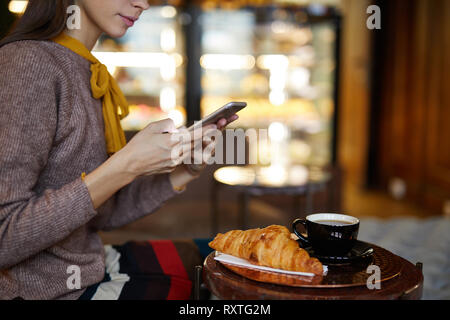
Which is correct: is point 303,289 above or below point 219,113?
below

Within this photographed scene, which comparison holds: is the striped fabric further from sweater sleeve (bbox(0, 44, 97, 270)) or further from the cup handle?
the cup handle

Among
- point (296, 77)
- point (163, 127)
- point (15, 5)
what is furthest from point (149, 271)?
point (296, 77)

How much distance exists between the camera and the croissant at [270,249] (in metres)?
0.86

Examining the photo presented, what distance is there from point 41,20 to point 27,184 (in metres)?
0.41

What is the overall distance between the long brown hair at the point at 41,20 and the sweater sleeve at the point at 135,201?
0.48 meters

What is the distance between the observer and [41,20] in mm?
1151

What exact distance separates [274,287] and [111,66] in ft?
14.1

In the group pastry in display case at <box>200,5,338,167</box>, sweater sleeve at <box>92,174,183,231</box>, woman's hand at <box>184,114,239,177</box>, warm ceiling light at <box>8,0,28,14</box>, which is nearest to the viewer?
woman's hand at <box>184,114,239,177</box>

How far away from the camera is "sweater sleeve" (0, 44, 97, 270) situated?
0.96m

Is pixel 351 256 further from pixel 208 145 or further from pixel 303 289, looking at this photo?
pixel 208 145

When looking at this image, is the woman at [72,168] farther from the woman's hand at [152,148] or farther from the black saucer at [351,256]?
the black saucer at [351,256]

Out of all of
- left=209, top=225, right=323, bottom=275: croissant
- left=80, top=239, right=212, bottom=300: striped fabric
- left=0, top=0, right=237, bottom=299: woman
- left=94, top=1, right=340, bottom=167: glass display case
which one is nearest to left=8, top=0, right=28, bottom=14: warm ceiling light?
left=0, top=0, right=237, bottom=299: woman

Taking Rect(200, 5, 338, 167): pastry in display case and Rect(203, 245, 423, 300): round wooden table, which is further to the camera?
Rect(200, 5, 338, 167): pastry in display case

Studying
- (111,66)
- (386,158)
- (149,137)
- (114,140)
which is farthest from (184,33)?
(149,137)
